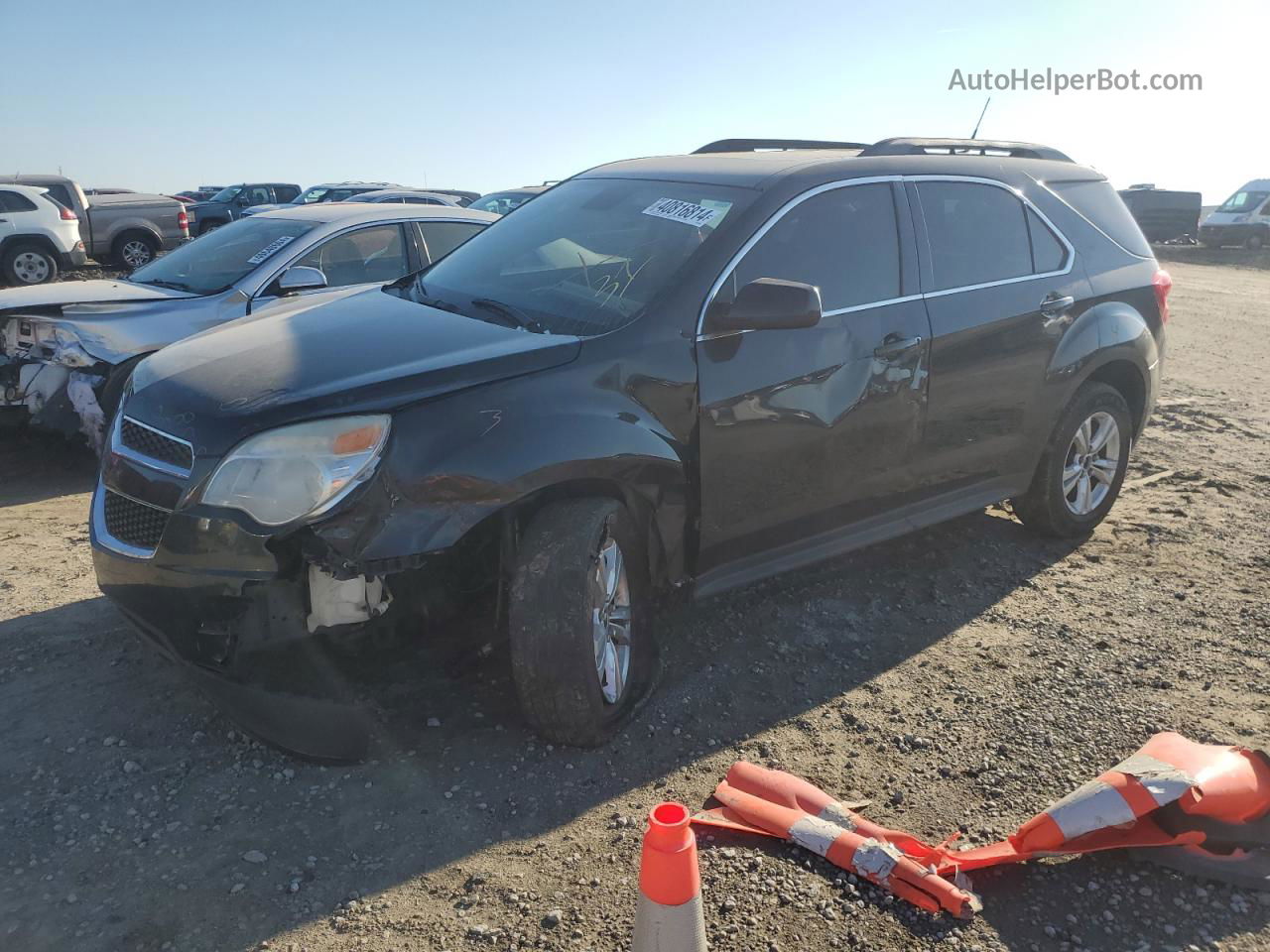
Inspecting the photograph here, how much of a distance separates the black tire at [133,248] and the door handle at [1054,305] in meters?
17.2

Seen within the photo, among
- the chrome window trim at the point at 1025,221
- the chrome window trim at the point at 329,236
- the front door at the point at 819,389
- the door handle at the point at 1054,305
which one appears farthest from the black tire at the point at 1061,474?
the chrome window trim at the point at 329,236

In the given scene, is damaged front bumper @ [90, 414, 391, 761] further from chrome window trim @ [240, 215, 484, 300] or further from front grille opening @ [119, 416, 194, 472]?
chrome window trim @ [240, 215, 484, 300]

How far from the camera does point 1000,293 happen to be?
4422 mm

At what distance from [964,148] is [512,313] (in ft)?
8.47

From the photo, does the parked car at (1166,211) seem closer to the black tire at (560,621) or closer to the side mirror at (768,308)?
the side mirror at (768,308)

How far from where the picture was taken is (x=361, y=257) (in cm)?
654

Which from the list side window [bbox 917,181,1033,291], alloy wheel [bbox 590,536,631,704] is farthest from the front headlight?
side window [bbox 917,181,1033,291]

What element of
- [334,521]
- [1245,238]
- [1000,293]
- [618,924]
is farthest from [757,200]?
[1245,238]

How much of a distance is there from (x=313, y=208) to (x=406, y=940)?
229 inches

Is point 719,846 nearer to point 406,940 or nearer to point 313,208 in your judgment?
point 406,940

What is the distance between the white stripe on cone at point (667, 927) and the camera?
205 centimetres

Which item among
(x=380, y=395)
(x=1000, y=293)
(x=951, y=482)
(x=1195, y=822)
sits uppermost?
(x=1000, y=293)

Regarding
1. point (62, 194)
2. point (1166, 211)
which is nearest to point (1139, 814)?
point (62, 194)

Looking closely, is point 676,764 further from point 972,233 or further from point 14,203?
point 14,203
